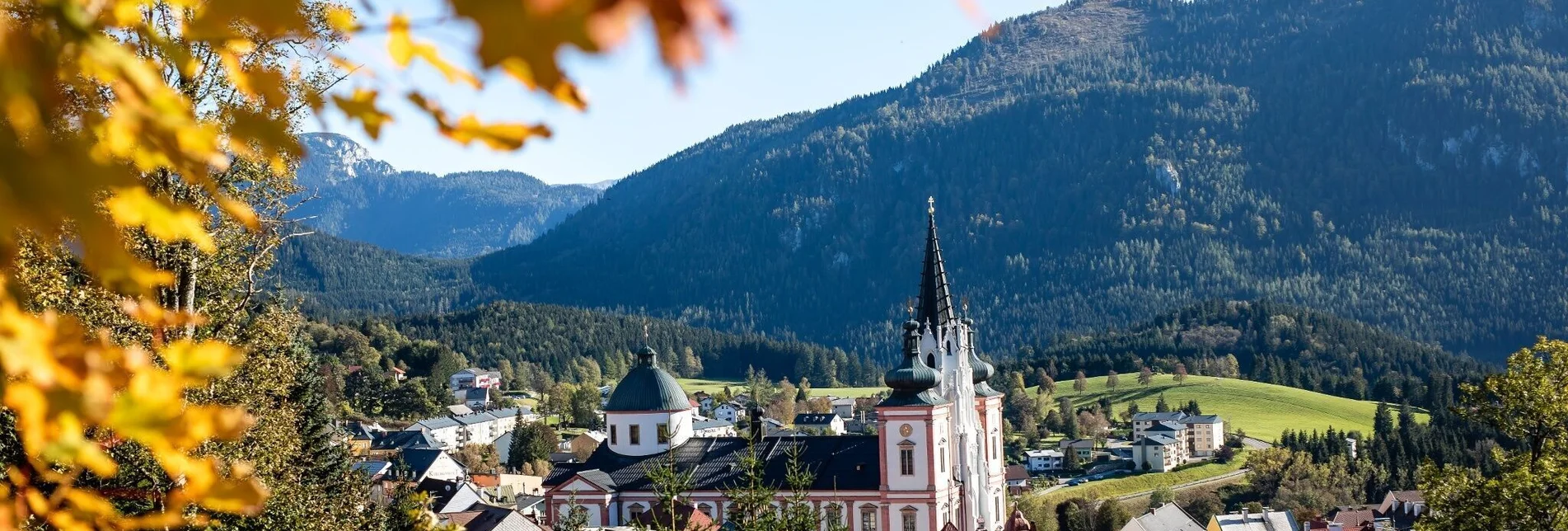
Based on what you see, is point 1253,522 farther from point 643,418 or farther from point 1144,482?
point 1144,482

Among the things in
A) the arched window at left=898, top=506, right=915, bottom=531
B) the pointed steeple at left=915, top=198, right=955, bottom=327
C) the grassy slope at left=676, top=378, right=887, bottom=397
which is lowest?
the grassy slope at left=676, top=378, right=887, bottom=397

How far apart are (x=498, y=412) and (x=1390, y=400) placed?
9083 cm

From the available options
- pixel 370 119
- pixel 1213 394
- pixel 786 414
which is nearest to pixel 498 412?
pixel 786 414

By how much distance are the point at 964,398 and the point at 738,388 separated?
126m

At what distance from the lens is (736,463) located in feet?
176

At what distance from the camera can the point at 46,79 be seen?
199 centimetres

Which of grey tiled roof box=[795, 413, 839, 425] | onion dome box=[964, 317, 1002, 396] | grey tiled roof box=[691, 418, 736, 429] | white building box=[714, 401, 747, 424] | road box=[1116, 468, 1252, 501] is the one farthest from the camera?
white building box=[714, 401, 747, 424]

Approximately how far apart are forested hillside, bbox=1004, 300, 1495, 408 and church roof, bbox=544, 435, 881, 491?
11010 cm

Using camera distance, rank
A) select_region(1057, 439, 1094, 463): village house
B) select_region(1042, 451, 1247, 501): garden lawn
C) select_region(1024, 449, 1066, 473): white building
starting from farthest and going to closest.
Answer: select_region(1057, 439, 1094, 463): village house
select_region(1024, 449, 1066, 473): white building
select_region(1042, 451, 1247, 501): garden lawn

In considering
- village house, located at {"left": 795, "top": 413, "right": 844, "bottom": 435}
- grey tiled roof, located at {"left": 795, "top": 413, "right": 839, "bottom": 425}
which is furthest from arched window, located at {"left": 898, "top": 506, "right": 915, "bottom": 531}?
grey tiled roof, located at {"left": 795, "top": 413, "right": 839, "bottom": 425}

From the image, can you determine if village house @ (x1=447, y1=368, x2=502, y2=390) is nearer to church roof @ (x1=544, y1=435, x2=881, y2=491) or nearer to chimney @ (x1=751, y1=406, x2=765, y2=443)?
chimney @ (x1=751, y1=406, x2=765, y2=443)

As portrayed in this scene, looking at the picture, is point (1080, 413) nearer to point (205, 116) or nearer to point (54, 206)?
point (205, 116)

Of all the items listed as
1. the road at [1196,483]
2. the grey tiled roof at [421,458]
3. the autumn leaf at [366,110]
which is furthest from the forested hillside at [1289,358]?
the autumn leaf at [366,110]

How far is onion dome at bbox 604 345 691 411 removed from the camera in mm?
59156
